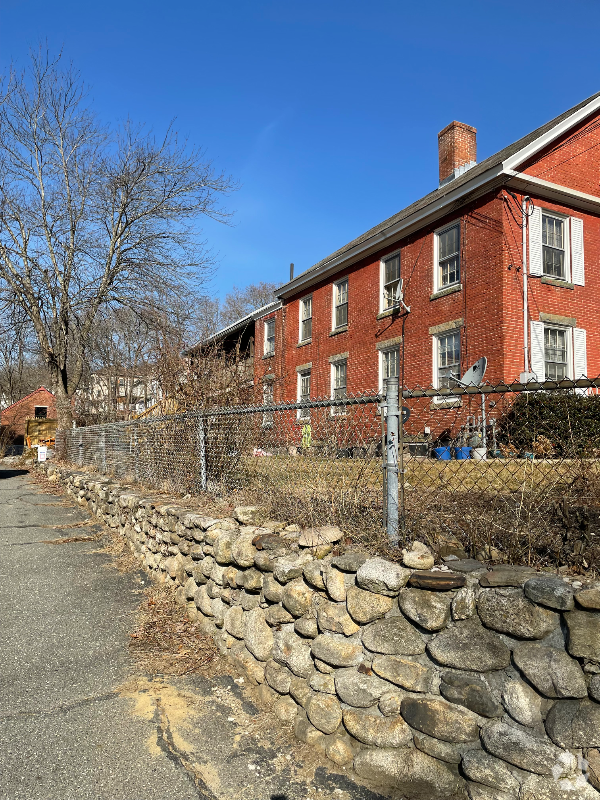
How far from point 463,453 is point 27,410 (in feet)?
162

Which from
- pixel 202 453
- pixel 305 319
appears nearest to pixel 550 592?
Result: pixel 202 453

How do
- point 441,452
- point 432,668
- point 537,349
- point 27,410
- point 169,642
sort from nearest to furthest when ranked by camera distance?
point 432,668 < point 441,452 < point 169,642 < point 537,349 < point 27,410

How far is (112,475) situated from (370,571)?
8935 mm

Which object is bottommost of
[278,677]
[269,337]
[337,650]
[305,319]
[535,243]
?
[278,677]

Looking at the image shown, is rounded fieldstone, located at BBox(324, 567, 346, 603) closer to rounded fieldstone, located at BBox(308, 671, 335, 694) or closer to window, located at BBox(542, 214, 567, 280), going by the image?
rounded fieldstone, located at BBox(308, 671, 335, 694)

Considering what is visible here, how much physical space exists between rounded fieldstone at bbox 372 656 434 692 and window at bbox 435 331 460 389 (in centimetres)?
1100

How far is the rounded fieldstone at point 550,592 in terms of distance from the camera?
228cm

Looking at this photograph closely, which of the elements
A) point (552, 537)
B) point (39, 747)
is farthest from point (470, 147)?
point (39, 747)

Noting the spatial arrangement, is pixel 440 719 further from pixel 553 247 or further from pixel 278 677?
pixel 553 247

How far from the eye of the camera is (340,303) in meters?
18.4

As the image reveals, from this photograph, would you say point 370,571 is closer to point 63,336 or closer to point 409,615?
point 409,615

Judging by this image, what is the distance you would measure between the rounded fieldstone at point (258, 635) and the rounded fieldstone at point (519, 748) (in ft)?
5.02

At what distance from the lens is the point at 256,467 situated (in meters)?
5.42

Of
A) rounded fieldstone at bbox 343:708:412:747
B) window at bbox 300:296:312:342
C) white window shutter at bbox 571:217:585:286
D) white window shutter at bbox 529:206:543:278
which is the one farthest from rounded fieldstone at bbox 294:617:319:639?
window at bbox 300:296:312:342
